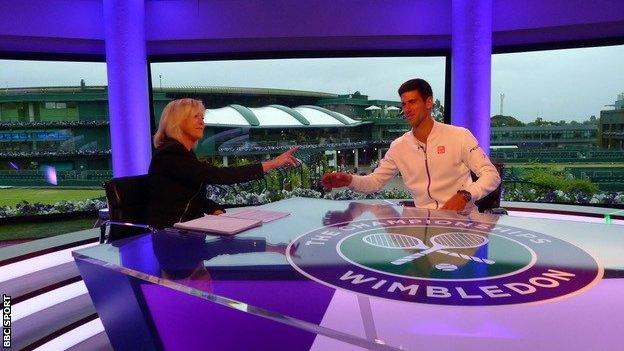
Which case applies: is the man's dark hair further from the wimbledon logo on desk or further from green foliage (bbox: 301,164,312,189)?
green foliage (bbox: 301,164,312,189)

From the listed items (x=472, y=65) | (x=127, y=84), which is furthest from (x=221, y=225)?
(x=472, y=65)

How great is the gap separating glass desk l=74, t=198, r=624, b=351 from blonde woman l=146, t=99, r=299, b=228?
50 cm

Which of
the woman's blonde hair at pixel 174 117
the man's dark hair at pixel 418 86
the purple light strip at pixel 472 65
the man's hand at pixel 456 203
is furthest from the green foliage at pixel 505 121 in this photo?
the woman's blonde hair at pixel 174 117

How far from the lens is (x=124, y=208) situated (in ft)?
7.70

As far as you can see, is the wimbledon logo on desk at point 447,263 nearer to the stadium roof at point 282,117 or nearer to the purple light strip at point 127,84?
the purple light strip at point 127,84

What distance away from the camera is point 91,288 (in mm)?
1425

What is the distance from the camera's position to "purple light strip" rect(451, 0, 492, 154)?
4.17 m

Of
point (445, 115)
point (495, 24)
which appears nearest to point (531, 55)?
point (495, 24)

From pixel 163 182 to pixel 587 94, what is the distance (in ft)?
15.7

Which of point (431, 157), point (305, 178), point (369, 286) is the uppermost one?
point (431, 157)

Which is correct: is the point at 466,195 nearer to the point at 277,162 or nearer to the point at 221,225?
the point at 277,162

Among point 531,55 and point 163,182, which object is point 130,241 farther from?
point 531,55

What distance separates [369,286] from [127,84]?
4.00 m

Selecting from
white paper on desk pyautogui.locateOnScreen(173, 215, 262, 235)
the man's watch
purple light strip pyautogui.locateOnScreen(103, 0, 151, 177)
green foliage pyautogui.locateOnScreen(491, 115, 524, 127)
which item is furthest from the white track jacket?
purple light strip pyautogui.locateOnScreen(103, 0, 151, 177)
